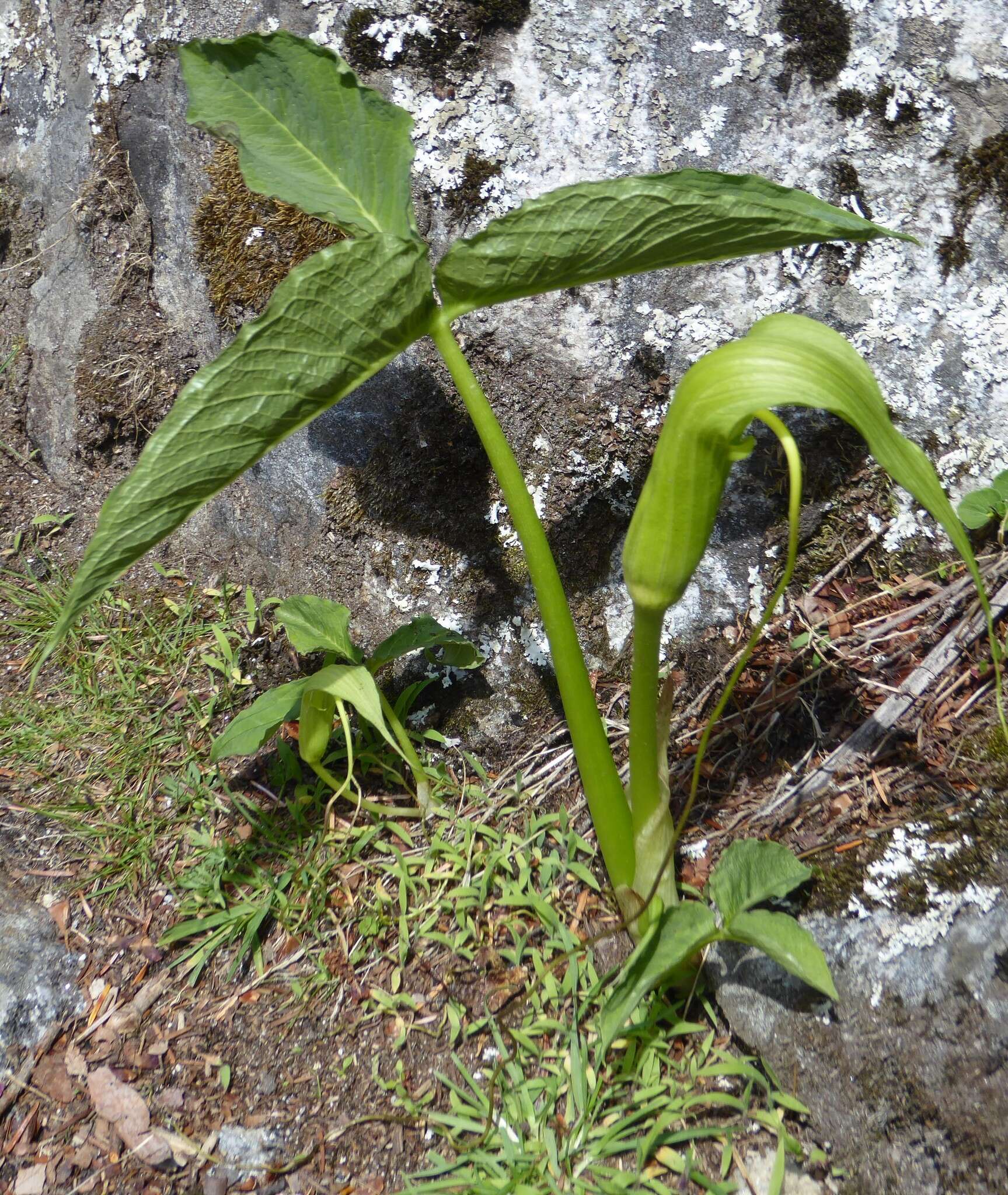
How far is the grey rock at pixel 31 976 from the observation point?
5.32 feet

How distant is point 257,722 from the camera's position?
1669mm

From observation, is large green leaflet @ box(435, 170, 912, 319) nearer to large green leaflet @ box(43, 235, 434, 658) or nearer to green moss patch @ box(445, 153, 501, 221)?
large green leaflet @ box(43, 235, 434, 658)

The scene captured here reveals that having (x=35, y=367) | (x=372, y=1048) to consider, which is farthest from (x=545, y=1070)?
(x=35, y=367)

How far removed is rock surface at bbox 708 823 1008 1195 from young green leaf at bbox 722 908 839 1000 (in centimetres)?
14

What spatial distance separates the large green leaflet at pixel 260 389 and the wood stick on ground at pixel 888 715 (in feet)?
3.56

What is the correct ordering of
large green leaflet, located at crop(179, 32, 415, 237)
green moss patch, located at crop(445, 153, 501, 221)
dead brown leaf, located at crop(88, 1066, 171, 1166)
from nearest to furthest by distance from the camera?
1. large green leaflet, located at crop(179, 32, 415, 237)
2. dead brown leaf, located at crop(88, 1066, 171, 1166)
3. green moss patch, located at crop(445, 153, 501, 221)

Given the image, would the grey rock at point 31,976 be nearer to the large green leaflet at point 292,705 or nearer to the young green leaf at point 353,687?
the large green leaflet at point 292,705

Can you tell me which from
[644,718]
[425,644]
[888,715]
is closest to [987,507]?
[888,715]

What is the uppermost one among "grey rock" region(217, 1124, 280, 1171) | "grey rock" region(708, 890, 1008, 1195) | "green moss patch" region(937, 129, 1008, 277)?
"green moss patch" region(937, 129, 1008, 277)

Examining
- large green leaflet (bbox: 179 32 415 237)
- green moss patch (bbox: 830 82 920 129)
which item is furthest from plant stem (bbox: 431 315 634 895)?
green moss patch (bbox: 830 82 920 129)

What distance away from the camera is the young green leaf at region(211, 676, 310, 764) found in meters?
1.64

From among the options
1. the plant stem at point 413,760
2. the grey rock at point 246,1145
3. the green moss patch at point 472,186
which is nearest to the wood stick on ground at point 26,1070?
the grey rock at point 246,1145

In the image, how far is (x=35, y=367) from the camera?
2338 millimetres

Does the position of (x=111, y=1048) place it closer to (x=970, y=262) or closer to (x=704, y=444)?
(x=704, y=444)
